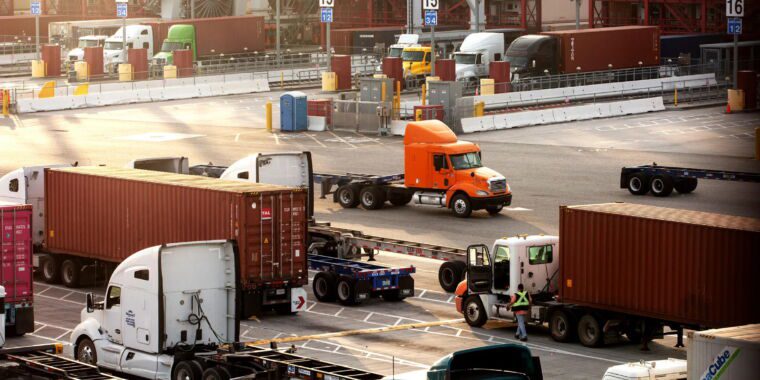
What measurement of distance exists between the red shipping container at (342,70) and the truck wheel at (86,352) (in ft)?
203

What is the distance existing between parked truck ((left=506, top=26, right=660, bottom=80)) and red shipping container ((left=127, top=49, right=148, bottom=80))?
23733 millimetres

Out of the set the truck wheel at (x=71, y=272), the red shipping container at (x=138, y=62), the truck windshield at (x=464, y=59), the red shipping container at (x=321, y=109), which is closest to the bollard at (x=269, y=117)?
the red shipping container at (x=321, y=109)

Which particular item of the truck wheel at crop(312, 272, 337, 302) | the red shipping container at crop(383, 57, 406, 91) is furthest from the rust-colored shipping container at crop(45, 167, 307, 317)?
the red shipping container at crop(383, 57, 406, 91)

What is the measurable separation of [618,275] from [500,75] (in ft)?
173

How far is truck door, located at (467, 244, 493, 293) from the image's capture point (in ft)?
102

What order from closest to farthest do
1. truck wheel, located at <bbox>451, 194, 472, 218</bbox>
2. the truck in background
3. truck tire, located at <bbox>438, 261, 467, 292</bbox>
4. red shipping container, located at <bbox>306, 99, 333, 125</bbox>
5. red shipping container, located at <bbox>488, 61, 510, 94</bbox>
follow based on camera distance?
truck tire, located at <bbox>438, 261, 467, 292</bbox> → truck wheel, located at <bbox>451, 194, 472, 218</bbox> → red shipping container, located at <bbox>306, 99, 333, 125</bbox> → red shipping container, located at <bbox>488, 61, 510, 94</bbox> → the truck in background

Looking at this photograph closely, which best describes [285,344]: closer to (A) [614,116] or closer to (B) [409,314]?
(B) [409,314]

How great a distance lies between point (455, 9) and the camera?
4830 inches

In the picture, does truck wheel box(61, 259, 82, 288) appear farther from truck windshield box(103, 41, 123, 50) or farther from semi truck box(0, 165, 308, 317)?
truck windshield box(103, 41, 123, 50)

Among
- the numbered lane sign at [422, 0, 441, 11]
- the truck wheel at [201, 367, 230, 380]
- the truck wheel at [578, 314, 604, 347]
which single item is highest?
the numbered lane sign at [422, 0, 441, 11]

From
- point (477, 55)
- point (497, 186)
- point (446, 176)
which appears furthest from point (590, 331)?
point (477, 55)

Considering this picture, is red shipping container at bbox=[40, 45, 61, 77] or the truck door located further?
red shipping container at bbox=[40, 45, 61, 77]

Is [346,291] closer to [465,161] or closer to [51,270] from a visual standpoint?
[51,270]

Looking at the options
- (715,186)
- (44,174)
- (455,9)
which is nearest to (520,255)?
(44,174)
